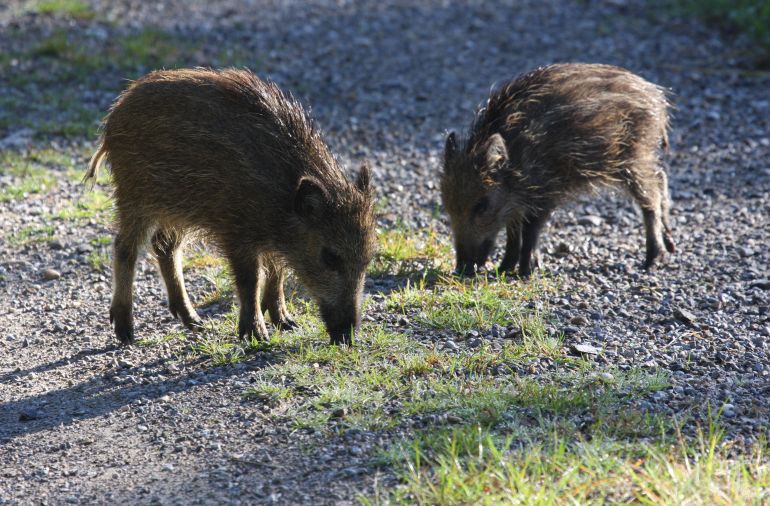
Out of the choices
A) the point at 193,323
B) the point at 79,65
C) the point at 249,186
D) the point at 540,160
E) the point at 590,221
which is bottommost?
the point at 193,323

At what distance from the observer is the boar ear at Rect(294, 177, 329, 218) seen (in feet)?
18.3

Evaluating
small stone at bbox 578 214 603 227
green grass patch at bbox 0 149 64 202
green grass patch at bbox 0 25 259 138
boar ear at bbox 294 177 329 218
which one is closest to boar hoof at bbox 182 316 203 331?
boar ear at bbox 294 177 329 218

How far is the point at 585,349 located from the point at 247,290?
195 centimetres

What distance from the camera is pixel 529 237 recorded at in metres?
7.35

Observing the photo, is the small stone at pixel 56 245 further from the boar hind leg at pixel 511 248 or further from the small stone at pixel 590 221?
the small stone at pixel 590 221

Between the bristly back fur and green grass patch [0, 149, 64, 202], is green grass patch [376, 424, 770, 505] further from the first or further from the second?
green grass patch [0, 149, 64, 202]

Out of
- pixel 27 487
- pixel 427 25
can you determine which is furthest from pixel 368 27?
pixel 27 487

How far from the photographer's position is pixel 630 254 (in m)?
7.59

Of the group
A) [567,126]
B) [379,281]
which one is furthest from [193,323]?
[567,126]

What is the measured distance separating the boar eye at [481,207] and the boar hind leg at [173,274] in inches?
84.8

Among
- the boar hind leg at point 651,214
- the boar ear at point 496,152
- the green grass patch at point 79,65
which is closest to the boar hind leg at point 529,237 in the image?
the boar ear at point 496,152

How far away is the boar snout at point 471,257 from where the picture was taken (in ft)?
23.4

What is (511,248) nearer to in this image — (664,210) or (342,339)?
(664,210)

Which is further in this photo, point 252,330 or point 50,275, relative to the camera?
point 50,275
